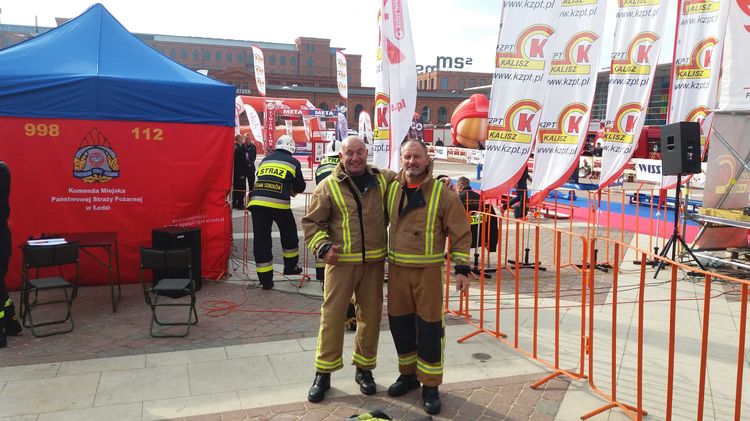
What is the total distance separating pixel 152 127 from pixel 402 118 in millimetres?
3306

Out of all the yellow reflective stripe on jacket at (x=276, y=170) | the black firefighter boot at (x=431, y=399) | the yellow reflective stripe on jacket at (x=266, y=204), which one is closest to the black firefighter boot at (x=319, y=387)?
the black firefighter boot at (x=431, y=399)

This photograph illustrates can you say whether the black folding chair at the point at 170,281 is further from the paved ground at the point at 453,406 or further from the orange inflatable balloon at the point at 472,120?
the orange inflatable balloon at the point at 472,120

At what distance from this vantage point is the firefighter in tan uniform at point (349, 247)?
13.2 ft

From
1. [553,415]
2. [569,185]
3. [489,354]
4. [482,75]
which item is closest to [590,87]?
[489,354]

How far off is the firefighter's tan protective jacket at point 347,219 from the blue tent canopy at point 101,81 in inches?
162

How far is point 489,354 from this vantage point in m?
5.09

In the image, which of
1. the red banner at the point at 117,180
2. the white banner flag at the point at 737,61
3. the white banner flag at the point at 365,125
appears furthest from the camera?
the white banner flag at the point at 365,125

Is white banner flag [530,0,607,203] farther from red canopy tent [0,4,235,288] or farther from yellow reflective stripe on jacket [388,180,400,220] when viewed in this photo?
yellow reflective stripe on jacket [388,180,400,220]

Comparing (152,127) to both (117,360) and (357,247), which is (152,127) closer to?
(117,360)

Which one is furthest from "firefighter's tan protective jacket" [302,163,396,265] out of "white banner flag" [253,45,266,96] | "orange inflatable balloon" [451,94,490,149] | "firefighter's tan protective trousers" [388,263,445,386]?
"white banner flag" [253,45,266,96]

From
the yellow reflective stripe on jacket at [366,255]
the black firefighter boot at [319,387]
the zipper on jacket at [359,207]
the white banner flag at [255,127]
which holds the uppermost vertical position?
the white banner flag at [255,127]

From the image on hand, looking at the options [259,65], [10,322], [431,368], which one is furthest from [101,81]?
[259,65]

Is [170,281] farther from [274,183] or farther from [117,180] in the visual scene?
[117,180]

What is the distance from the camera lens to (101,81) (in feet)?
22.9
